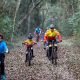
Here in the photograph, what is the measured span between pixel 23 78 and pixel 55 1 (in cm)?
2928

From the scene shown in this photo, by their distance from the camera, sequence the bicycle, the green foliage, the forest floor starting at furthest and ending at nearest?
1. the green foliage
2. the bicycle
3. the forest floor

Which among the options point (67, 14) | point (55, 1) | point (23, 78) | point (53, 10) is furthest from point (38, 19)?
point (23, 78)

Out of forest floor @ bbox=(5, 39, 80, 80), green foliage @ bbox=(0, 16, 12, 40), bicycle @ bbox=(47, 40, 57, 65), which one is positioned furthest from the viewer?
green foliage @ bbox=(0, 16, 12, 40)

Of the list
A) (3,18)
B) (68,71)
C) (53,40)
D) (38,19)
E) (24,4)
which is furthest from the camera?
(38,19)

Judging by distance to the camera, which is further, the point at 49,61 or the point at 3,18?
the point at 3,18

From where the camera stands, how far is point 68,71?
1473 cm

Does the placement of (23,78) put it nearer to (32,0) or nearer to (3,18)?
(3,18)

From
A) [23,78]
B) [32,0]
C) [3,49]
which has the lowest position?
[23,78]

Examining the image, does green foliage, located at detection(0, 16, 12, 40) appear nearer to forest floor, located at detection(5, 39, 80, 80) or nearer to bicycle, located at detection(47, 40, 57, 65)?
forest floor, located at detection(5, 39, 80, 80)

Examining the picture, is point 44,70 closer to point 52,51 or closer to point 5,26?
point 52,51

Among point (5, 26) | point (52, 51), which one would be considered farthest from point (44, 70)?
point (5, 26)

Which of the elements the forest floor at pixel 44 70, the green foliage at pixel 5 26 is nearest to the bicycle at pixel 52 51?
the forest floor at pixel 44 70

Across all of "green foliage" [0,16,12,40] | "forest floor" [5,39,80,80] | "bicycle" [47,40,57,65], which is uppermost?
"green foliage" [0,16,12,40]

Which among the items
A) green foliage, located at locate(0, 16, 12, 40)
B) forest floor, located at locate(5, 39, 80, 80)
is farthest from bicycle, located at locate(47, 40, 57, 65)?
green foliage, located at locate(0, 16, 12, 40)
